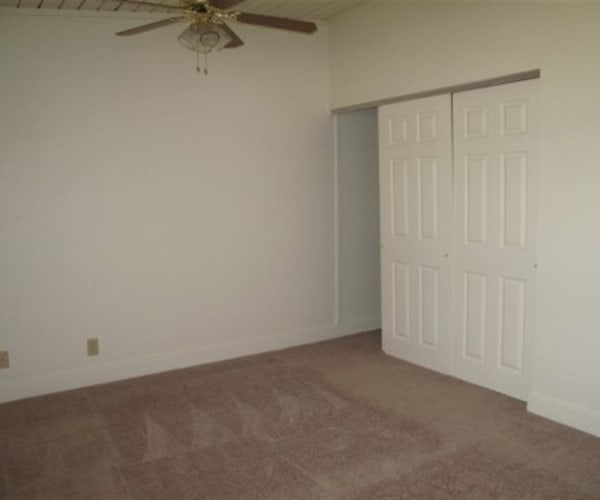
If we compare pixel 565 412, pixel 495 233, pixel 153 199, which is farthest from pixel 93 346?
pixel 565 412

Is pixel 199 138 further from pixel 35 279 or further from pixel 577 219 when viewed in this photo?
pixel 577 219

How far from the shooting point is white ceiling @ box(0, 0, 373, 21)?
3.62m

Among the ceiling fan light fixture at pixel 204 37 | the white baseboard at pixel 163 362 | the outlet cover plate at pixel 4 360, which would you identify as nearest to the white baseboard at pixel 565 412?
the white baseboard at pixel 163 362

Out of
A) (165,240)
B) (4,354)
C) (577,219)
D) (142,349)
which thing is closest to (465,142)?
(577,219)

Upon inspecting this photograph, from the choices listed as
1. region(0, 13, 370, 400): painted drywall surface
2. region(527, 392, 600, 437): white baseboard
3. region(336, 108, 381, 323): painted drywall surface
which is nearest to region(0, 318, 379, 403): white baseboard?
region(0, 13, 370, 400): painted drywall surface

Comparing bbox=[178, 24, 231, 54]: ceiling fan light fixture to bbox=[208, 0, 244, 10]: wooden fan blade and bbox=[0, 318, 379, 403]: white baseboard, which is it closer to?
bbox=[208, 0, 244, 10]: wooden fan blade

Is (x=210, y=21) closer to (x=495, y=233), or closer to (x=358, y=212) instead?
(x=495, y=233)

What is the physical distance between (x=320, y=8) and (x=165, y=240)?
6.72ft

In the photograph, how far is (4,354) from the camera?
12.4ft

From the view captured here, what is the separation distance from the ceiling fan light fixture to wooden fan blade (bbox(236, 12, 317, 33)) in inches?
4.1

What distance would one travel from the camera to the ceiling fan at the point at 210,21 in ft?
Result: 7.75

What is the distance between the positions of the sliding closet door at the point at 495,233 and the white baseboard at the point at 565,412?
6.9 inches

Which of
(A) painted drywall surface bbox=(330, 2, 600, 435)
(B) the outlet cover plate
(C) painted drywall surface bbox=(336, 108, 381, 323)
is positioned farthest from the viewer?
(C) painted drywall surface bbox=(336, 108, 381, 323)

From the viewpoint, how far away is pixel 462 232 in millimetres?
3889
